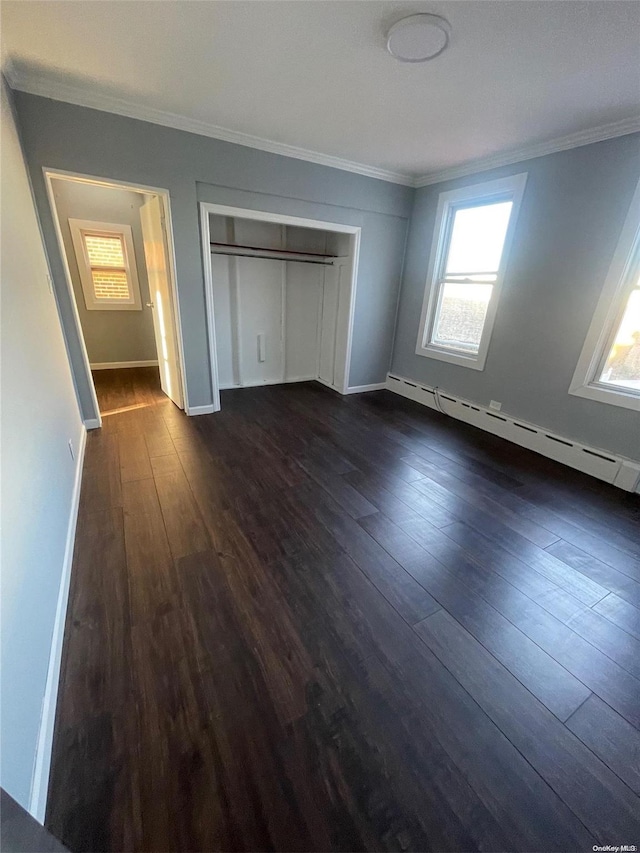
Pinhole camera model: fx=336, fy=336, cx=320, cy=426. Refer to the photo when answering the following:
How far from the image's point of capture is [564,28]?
1638mm

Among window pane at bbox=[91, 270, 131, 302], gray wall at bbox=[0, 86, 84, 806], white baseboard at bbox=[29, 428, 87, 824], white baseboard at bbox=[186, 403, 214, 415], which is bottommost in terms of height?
white baseboard at bbox=[29, 428, 87, 824]

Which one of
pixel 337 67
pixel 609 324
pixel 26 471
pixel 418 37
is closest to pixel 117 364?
pixel 26 471

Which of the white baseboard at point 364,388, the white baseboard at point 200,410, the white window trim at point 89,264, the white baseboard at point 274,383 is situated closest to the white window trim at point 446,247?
the white baseboard at point 364,388

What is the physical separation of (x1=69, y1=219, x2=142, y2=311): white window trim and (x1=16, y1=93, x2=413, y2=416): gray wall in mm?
2431

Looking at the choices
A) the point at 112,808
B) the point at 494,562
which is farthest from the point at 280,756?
the point at 494,562

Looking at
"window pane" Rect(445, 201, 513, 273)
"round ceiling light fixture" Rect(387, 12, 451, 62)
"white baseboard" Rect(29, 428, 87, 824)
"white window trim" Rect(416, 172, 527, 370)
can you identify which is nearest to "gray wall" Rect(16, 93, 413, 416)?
"white window trim" Rect(416, 172, 527, 370)

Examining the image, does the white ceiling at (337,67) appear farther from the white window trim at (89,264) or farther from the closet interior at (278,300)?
the white window trim at (89,264)

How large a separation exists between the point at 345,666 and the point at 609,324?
10.3 ft

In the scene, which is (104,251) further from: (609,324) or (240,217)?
(609,324)

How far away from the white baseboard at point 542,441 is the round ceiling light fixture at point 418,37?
9.42ft

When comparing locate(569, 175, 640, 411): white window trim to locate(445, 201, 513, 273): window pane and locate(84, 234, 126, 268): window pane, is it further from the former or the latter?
locate(84, 234, 126, 268): window pane

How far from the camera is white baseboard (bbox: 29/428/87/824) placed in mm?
926

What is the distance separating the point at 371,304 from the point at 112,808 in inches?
179

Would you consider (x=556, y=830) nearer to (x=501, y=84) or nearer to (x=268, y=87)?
(x=501, y=84)
